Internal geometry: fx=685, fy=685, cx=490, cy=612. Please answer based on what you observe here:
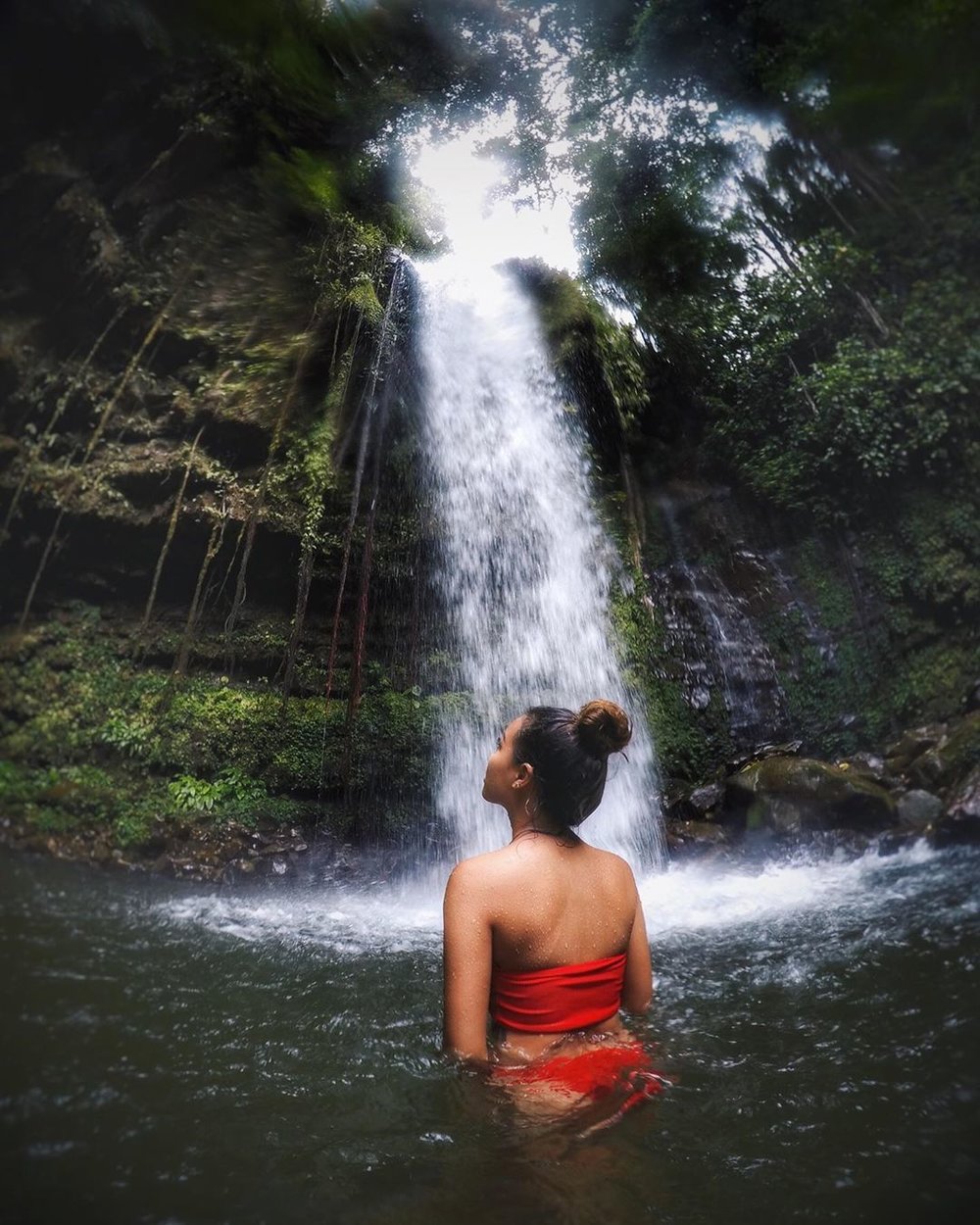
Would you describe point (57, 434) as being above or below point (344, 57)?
below

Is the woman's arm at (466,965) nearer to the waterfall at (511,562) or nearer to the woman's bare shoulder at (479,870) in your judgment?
the woman's bare shoulder at (479,870)

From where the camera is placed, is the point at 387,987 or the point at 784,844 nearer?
the point at 387,987

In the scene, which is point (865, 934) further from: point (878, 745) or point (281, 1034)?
point (878, 745)

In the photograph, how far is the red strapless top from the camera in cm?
189

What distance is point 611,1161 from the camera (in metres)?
1.59

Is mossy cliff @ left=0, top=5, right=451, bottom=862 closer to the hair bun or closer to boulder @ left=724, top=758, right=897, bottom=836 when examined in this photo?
boulder @ left=724, top=758, right=897, bottom=836

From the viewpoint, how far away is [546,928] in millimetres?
1884

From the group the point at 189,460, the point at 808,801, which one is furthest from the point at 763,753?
the point at 189,460

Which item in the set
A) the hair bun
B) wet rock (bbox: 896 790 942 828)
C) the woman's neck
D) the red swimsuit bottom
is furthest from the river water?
wet rock (bbox: 896 790 942 828)

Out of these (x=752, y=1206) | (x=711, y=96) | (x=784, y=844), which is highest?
(x=711, y=96)

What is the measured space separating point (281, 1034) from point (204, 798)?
4.06m

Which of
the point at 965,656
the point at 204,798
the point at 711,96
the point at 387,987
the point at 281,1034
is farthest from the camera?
the point at 711,96

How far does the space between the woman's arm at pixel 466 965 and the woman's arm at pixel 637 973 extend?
538 mm

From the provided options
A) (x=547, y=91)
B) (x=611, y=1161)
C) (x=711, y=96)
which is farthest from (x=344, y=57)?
(x=611, y=1161)
